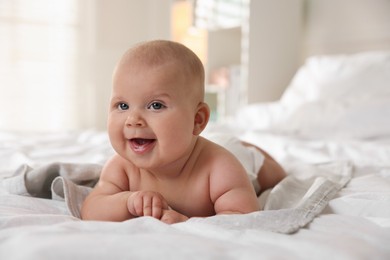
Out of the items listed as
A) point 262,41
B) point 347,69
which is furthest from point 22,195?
point 262,41

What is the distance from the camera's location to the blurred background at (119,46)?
334 centimetres

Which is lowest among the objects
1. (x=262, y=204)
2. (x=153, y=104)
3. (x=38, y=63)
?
(x=262, y=204)

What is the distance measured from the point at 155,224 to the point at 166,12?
3.54 meters

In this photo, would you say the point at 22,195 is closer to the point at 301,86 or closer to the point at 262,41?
the point at 301,86

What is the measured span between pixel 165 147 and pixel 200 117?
115 millimetres

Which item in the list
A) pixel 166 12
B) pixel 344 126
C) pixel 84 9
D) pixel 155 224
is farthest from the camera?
pixel 166 12

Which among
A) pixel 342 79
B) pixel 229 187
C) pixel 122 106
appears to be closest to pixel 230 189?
pixel 229 187

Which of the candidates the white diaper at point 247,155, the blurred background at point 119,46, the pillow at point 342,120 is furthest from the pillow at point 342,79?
the white diaper at point 247,155

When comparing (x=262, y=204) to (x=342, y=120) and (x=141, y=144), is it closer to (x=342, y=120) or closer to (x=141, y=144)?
(x=141, y=144)

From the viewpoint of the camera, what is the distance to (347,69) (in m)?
2.46

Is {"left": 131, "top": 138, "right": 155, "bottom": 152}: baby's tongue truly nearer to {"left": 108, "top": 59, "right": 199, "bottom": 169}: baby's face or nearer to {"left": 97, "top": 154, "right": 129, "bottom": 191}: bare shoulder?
{"left": 108, "top": 59, "right": 199, "bottom": 169}: baby's face

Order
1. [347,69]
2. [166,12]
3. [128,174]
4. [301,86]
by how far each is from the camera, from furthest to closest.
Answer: [166,12], [301,86], [347,69], [128,174]

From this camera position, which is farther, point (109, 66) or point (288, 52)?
point (109, 66)

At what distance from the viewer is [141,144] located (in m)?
0.78
